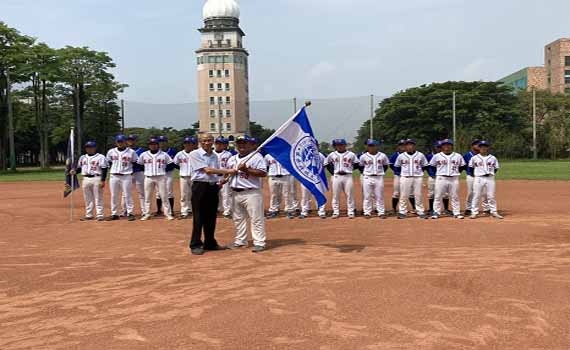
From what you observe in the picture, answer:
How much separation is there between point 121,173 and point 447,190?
26.0ft

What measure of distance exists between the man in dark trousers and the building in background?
3452 inches

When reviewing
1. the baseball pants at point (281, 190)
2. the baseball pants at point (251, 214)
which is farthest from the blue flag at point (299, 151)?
the baseball pants at point (281, 190)

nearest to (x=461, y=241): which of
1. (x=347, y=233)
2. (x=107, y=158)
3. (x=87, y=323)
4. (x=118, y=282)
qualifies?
(x=347, y=233)

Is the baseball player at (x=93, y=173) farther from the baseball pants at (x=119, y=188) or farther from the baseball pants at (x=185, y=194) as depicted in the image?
the baseball pants at (x=185, y=194)

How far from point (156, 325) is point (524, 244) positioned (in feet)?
20.3

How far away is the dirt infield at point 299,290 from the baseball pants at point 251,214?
0.35m

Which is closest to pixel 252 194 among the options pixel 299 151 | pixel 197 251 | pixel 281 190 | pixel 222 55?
pixel 299 151

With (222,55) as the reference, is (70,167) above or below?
below

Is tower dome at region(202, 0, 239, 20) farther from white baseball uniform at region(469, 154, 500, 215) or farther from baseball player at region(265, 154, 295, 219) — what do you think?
white baseball uniform at region(469, 154, 500, 215)

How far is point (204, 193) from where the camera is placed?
7832 mm

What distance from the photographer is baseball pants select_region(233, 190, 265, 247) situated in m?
7.68

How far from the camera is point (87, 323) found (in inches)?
178

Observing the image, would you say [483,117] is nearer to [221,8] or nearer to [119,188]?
[119,188]

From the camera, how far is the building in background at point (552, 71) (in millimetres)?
83750
